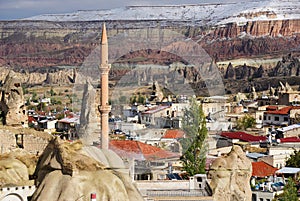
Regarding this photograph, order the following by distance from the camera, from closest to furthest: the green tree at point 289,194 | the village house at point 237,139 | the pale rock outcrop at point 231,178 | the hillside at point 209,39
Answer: the pale rock outcrop at point 231,178 → the green tree at point 289,194 → the village house at point 237,139 → the hillside at point 209,39

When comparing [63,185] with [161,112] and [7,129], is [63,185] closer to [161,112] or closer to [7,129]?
[7,129]

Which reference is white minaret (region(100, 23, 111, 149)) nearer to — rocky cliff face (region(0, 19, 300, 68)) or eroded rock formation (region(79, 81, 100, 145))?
eroded rock formation (region(79, 81, 100, 145))

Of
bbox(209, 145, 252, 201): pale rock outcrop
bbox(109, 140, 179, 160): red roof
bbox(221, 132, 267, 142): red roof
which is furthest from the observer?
bbox(221, 132, 267, 142): red roof

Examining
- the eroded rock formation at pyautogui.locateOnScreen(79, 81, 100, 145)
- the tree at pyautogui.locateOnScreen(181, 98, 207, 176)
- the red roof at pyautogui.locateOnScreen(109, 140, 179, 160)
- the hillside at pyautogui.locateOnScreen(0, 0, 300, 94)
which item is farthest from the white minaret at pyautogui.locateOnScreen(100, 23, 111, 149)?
the hillside at pyautogui.locateOnScreen(0, 0, 300, 94)

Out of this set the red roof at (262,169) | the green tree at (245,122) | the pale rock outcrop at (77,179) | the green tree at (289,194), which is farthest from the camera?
the green tree at (245,122)

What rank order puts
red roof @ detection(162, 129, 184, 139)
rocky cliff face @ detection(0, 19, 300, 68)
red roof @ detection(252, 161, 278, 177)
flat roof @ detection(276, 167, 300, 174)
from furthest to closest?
rocky cliff face @ detection(0, 19, 300, 68)
red roof @ detection(162, 129, 184, 139)
red roof @ detection(252, 161, 278, 177)
flat roof @ detection(276, 167, 300, 174)

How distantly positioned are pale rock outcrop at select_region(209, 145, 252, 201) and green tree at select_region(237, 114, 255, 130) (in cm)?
2933

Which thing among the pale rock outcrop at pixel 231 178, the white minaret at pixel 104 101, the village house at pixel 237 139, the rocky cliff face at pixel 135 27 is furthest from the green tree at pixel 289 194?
the rocky cliff face at pixel 135 27

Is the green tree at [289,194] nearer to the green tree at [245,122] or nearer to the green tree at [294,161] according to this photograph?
the green tree at [294,161]

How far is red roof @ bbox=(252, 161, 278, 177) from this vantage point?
30422 mm

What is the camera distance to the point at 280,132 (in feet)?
142

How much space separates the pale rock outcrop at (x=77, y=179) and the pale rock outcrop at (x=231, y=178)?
16.6ft

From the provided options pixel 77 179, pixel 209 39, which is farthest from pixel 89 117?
pixel 209 39

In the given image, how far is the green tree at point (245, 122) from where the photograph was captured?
A: 49156mm
